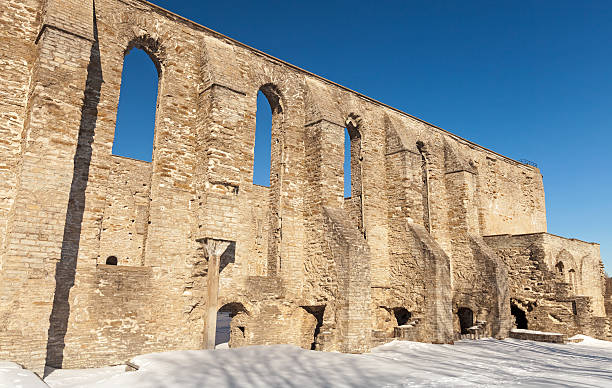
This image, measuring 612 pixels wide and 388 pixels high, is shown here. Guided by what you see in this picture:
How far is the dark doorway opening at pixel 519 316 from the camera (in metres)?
17.5

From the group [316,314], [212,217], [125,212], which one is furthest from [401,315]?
[125,212]

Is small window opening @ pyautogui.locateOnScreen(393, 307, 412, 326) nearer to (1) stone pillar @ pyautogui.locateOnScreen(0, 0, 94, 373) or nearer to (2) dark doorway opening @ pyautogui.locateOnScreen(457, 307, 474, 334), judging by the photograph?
(2) dark doorway opening @ pyautogui.locateOnScreen(457, 307, 474, 334)

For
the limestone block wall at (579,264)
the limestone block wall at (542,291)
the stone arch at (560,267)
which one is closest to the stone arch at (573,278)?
the limestone block wall at (579,264)

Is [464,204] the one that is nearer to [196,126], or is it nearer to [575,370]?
[575,370]

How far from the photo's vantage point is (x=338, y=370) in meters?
8.47

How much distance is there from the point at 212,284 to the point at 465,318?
11.0m

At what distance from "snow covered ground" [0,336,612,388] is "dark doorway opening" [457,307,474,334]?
457 centimetres

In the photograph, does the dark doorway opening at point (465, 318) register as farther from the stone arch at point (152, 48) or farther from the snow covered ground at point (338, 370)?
the stone arch at point (152, 48)

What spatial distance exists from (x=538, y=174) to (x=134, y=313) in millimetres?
22173

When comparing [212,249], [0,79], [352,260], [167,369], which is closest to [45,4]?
[0,79]

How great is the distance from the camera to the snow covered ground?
709cm

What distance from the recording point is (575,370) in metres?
9.81

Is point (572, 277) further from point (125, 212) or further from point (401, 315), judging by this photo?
point (125, 212)

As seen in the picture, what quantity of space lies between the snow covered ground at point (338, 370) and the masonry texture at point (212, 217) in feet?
3.49
